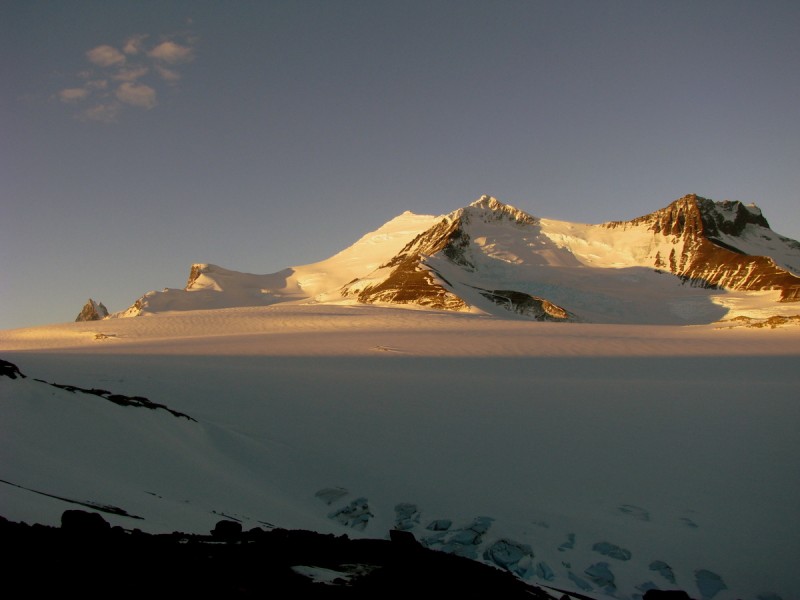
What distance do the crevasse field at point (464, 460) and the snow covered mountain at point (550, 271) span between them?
4698cm

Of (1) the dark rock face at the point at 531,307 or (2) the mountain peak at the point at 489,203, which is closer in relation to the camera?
(1) the dark rock face at the point at 531,307

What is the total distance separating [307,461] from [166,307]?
86071mm

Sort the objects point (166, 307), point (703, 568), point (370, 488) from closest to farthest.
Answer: point (703, 568)
point (370, 488)
point (166, 307)

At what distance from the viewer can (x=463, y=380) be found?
68.6 ft

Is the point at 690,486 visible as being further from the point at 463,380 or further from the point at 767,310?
the point at 767,310

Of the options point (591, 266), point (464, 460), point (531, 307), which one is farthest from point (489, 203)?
point (464, 460)

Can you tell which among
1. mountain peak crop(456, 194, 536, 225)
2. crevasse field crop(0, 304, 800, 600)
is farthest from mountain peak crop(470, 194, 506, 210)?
crevasse field crop(0, 304, 800, 600)

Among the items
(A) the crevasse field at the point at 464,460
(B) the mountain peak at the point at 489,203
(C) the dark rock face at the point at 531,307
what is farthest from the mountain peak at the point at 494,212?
(A) the crevasse field at the point at 464,460

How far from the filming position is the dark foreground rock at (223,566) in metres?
5.15

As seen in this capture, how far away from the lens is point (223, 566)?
588 centimetres

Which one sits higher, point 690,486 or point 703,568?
point 690,486

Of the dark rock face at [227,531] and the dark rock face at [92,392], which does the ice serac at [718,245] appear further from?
the dark rock face at [227,531]

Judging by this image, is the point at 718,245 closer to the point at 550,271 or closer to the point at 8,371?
the point at 550,271

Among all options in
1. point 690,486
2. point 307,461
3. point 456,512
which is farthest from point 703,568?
point 307,461
